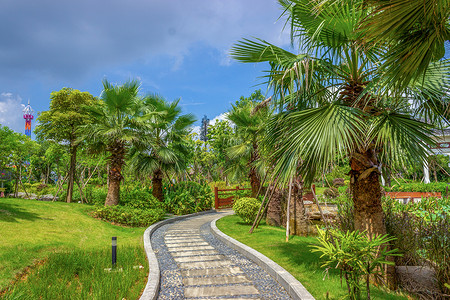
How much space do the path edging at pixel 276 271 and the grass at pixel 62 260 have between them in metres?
2.43

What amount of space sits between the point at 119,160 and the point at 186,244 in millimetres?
6295

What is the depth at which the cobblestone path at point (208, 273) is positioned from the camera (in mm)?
4652

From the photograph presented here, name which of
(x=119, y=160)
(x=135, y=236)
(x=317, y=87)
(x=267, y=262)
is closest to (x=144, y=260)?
(x=267, y=262)

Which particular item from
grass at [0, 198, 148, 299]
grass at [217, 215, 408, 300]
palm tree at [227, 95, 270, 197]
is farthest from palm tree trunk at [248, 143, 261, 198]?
grass at [0, 198, 148, 299]

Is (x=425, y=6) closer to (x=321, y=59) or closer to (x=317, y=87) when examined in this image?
(x=321, y=59)

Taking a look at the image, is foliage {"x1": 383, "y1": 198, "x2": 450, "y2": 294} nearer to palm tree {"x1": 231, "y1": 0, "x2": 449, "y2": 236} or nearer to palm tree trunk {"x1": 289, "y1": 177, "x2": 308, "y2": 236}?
palm tree {"x1": 231, "y1": 0, "x2": 449, "y2": 236}

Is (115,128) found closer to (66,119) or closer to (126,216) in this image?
(126,216)

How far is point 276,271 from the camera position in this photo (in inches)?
210

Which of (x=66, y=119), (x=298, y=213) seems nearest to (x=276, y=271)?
(x=298, y=213)

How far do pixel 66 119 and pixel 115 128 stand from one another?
4565 millimetres

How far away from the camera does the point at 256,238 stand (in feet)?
28.4

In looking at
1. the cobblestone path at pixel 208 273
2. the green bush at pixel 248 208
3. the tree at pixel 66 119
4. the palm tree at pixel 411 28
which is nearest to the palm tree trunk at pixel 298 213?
the green bush at pixel 248 208

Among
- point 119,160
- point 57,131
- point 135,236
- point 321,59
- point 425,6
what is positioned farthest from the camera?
point 57,131

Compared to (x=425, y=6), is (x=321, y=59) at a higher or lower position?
higher
